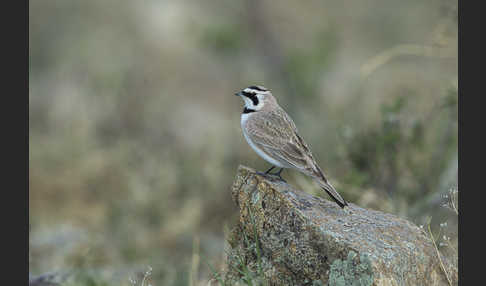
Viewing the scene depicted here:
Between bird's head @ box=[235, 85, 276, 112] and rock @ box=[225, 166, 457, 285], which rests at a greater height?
bird's head @ box=[235, 85, 276, 112]

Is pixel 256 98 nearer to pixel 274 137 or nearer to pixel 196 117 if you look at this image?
pixel 274 137

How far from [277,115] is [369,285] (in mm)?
2493

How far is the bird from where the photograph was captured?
589 cm

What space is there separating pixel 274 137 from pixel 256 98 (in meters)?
0.70

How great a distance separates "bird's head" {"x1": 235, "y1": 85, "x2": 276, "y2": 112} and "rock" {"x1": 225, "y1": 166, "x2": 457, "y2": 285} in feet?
4.31

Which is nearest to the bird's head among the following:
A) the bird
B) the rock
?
the bird

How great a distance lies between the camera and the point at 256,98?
666cm

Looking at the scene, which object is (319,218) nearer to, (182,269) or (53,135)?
(182,269)

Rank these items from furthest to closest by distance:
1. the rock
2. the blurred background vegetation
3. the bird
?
the blurred background vegetation → the bird → the rock

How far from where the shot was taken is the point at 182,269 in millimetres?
7812

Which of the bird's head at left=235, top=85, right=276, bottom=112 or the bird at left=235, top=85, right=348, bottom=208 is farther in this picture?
the bird's head at left=235, top=85, right=276, bottom=112

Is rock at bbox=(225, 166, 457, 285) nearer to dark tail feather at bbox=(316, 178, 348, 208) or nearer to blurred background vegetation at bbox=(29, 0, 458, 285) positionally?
dark tail feather at bbox=(316, 178, 348, 208)

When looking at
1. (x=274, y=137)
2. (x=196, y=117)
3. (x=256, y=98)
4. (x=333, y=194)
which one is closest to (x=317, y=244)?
(x=333, y=194)

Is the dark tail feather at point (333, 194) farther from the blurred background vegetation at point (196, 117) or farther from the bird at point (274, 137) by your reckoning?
the blurred background vegetation at point (196, 117)
